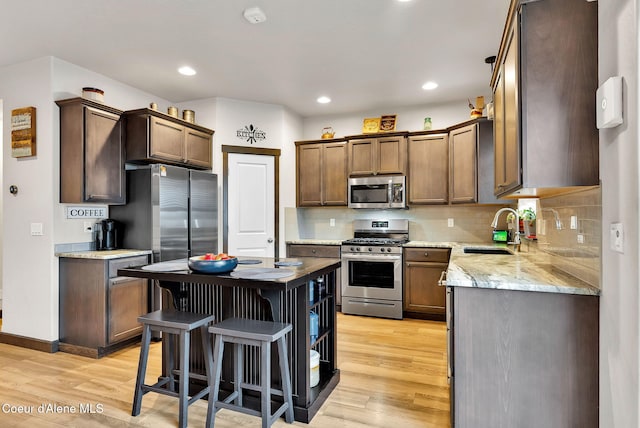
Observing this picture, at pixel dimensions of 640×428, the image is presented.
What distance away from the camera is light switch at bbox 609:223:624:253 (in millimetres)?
1251

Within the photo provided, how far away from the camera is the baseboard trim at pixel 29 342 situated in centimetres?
333

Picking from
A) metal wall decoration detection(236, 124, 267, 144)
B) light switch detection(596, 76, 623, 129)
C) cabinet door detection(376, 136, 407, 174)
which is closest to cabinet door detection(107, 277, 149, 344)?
metal wall decoration detection(236, 124, 267, 144)

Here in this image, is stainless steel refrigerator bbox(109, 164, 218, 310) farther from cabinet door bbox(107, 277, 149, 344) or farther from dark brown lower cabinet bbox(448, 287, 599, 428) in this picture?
→ dark brown lower cabinet bbox(448, 287, 599, 428)

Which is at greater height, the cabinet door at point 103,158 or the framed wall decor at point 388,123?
the framed wall decor at point 388,123

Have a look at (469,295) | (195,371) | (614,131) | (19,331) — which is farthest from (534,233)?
(19,331)

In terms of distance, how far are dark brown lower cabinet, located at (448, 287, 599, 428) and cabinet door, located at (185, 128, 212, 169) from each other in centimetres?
343

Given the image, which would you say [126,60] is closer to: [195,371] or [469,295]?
[195,371]

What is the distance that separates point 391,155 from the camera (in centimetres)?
474

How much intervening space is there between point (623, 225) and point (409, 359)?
7.37 feet

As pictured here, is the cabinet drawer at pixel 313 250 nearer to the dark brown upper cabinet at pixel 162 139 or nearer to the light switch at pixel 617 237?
the dark brown upper cabinet at pixel 162 139

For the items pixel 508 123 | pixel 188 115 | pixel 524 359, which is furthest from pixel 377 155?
pixel 524 359

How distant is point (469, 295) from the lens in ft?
5.84

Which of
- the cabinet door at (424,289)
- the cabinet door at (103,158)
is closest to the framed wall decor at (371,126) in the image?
the cabinet door at (424,289)

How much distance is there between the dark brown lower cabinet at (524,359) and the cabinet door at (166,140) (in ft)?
10.5
